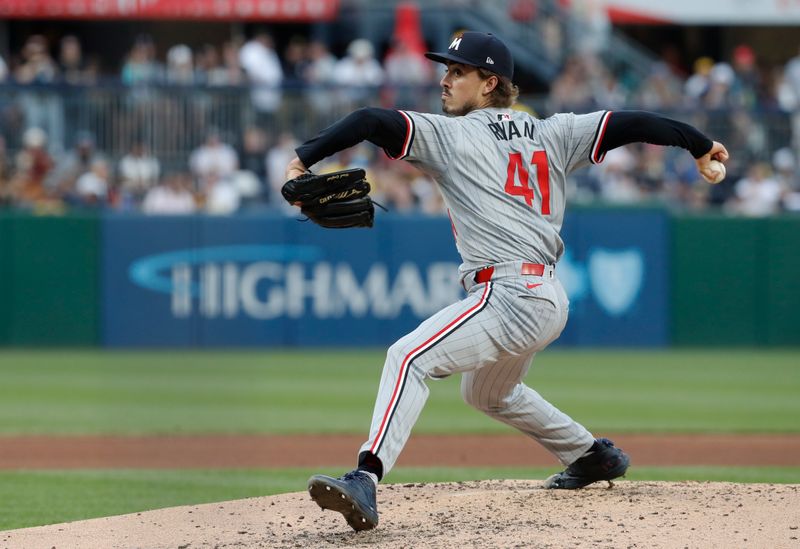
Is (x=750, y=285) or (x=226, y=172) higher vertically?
(x=226, y=172)

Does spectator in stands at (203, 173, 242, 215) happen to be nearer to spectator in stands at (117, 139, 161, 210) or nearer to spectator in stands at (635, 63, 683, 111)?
spectator in stands at (117, 139, 161, 210)

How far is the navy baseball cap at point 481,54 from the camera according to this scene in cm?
486

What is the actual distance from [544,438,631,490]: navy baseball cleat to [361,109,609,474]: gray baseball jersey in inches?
22.8

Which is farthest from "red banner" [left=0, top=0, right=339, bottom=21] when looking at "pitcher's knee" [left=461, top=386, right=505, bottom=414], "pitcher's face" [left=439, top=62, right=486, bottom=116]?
"pitcher's knee" [left=461, top=386, right=505, bottom=414]

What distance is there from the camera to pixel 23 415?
9867 millimetres

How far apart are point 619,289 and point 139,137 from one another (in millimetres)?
6090

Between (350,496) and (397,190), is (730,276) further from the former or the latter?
(350,496)

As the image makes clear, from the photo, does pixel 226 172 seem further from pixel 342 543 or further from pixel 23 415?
pixel 342 543

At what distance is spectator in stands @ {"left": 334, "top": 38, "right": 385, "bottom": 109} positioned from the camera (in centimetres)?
1611

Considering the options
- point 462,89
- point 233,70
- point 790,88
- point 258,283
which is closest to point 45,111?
point 233,70

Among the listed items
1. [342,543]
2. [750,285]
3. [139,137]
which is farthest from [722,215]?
[342,543]

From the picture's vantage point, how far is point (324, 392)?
11320 mm

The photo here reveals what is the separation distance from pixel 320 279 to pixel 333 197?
412 inches

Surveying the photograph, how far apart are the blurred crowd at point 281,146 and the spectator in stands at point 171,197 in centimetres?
1
